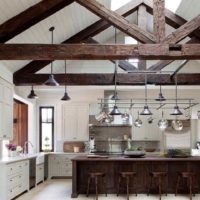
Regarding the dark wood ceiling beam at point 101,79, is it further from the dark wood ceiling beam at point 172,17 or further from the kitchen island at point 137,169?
the kitchen island at point 137,169

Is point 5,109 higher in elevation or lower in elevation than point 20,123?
higher

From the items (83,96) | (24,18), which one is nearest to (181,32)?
(24,18)

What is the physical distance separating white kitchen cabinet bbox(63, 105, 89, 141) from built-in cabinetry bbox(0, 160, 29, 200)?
3.31m

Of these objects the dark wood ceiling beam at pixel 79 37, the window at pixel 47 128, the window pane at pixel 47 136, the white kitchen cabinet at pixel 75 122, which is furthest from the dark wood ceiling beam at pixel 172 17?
the window pane at pixel 47 136

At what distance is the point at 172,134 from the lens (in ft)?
40.0

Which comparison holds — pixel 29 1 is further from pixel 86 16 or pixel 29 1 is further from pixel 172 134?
pixel 172 134

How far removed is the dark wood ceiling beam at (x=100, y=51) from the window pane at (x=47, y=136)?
6.89 meters

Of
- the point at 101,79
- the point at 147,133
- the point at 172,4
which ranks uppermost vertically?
the point at 172,4

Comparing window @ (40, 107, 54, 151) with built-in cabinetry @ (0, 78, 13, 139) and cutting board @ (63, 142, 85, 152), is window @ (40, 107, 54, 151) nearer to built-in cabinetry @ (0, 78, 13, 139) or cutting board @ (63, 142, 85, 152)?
cutting board @ (63, 142, 85, 152)

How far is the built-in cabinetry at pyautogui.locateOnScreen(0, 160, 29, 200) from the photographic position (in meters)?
7.41

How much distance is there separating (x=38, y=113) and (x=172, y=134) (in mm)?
4540

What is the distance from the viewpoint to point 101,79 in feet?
30.8

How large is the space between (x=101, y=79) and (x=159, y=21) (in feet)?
11.4

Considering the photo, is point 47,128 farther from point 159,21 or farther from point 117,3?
point 159,21
